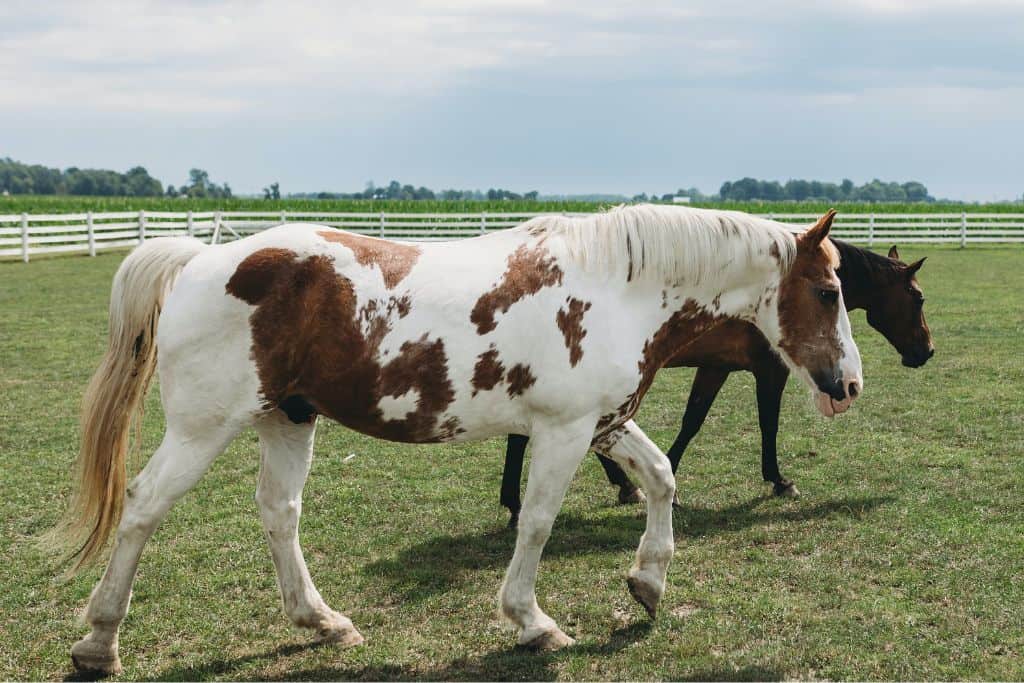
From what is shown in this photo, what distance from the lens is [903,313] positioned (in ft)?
24.2

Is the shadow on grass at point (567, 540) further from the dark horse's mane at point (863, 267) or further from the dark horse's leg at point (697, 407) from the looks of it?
the dark horse's mane at point (863, 267)

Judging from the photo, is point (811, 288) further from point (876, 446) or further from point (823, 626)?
point (876, 446)

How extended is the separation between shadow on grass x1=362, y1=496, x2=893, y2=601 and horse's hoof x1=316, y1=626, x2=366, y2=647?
575mm

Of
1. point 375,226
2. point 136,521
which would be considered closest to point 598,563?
point 136,521

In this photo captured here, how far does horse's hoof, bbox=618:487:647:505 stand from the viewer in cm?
648

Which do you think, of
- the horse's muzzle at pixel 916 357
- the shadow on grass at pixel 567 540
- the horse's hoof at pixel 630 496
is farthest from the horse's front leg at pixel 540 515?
the horse's muzzle at pixel 916 357

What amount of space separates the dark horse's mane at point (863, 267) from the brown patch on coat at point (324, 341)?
414cm

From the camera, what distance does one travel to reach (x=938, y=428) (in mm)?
8469

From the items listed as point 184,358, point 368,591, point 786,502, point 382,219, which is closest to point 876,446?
point 786,502

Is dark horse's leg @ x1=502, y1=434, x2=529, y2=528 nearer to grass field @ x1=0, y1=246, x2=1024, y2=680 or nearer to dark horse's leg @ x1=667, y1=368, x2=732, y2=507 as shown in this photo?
grass field @ x1=0, y1=246, x2=1024, y2=680

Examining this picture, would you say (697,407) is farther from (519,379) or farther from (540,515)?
(519,379)

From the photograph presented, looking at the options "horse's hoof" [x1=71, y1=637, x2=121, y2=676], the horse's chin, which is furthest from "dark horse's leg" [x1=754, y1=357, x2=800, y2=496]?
"horse's hoof" [x1=71, y1=637, x2=121, y2=676]

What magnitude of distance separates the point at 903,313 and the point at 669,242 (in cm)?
390

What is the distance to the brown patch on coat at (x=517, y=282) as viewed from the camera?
13.0ft
